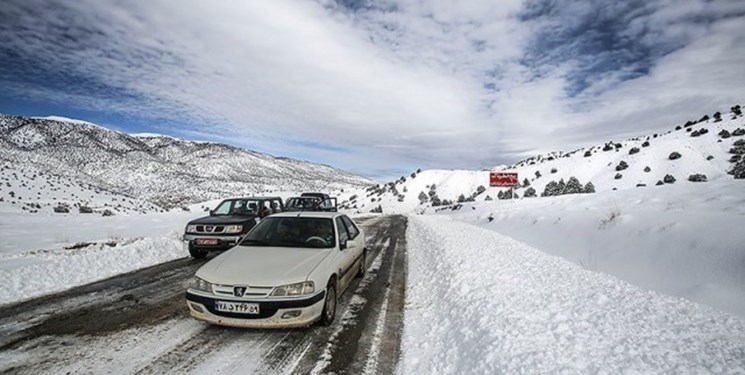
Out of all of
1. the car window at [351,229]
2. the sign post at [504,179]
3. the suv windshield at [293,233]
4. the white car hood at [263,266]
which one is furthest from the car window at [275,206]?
the sign post at [504,179]

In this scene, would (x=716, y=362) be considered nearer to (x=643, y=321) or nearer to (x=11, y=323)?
(x=643, y=321)

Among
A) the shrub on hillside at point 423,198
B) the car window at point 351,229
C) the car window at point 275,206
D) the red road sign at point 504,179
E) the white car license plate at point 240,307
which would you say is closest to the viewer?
the white car license plate at point 240,307

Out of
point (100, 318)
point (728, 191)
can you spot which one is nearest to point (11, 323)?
point (100, 318)

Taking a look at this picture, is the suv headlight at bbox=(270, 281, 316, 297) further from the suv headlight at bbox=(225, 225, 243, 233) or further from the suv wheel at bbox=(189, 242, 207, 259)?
the suv wheel at bbox=(189, 242, 207, 259)

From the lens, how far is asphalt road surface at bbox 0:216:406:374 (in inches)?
153

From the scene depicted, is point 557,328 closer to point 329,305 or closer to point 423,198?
point 329,305

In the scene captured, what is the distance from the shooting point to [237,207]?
11.3 meters

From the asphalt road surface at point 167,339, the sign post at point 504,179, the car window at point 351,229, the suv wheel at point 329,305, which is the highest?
the sign post at point 504,179

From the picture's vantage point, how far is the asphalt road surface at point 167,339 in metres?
3.90

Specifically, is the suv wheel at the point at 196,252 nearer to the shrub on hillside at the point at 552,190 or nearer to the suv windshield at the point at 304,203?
the suv windshield at the point at 304,203

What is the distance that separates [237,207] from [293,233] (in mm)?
5831

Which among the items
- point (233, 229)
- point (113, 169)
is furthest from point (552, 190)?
point (113, 169)

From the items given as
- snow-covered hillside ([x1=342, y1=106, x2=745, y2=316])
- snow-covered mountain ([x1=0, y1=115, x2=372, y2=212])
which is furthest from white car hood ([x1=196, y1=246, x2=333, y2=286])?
snow-covered mountain ([x1=0, y1=115, x2=372, y2=212])

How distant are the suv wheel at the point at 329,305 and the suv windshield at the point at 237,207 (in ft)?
21.4
